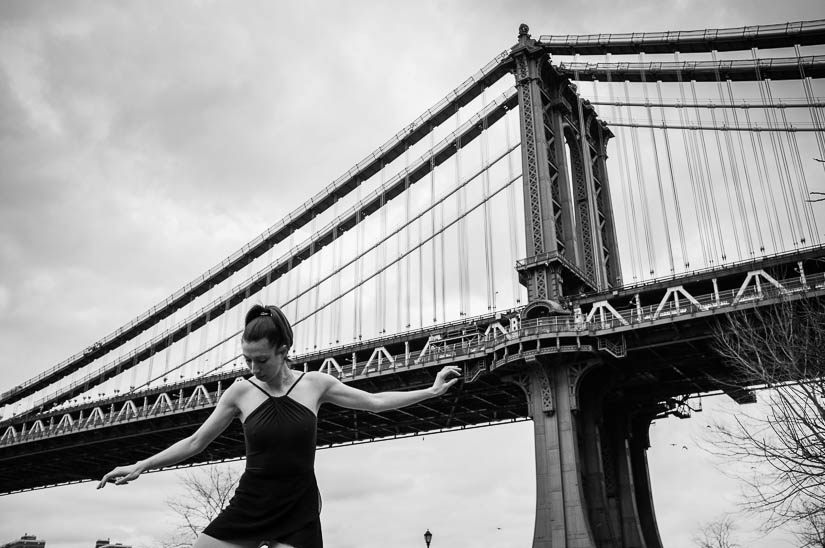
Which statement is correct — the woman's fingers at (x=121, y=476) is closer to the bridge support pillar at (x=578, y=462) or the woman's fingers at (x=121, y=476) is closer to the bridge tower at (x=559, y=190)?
the bridge support pillar at (x=578, y=462)

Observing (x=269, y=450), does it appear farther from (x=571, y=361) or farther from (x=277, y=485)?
(x=571, y=361)

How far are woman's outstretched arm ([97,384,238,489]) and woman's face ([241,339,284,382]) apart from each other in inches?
7.6

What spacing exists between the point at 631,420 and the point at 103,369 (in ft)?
162

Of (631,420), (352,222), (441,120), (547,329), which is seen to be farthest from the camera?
(352,222)

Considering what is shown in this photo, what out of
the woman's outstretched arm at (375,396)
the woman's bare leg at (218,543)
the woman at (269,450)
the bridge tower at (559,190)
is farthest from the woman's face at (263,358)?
the bridge tower at (559,190)

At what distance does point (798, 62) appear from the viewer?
40281mm

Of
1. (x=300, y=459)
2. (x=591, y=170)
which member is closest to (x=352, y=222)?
(x=591, y=170)

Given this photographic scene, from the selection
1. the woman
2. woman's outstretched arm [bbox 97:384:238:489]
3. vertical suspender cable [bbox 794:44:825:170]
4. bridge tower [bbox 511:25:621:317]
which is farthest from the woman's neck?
vertical suspender cable [bbox 794:44:825:170]

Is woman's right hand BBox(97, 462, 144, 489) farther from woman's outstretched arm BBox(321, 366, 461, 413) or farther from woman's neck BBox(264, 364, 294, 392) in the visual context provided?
woman's outstretched arm BBox(321, 366, 461, 413)

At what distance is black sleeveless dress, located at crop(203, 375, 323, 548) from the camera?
3.57 meters

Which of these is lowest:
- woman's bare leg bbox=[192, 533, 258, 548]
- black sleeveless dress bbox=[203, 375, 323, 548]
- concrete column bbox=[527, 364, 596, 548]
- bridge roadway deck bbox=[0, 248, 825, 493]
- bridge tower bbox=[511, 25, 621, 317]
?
woman's bare leg bbox=[192, 533, 258, 548]

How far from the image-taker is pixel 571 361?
119ft

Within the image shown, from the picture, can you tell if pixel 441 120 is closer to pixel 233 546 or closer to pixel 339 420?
pixel 339 420

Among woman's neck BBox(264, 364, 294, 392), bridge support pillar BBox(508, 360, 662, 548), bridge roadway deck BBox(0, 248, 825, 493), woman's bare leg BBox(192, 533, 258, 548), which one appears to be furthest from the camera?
bridge roadway deck BBox(0, 248, 825, 493)
